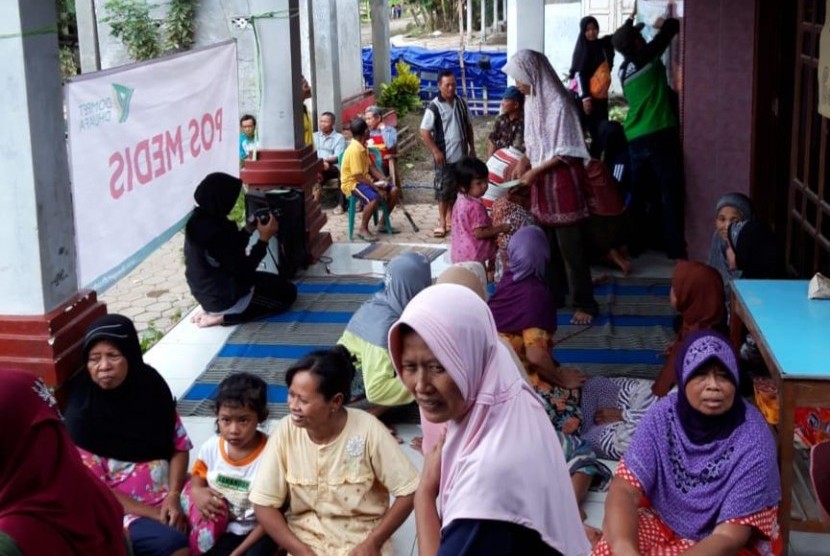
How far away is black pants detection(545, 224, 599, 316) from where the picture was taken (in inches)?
258

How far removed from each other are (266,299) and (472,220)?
4.93ft

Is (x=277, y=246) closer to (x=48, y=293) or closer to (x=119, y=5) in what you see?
(x=48, y=293)

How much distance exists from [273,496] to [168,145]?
9.44 ft

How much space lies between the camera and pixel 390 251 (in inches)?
342

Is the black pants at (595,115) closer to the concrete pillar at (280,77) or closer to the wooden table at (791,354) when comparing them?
the concrete pillar at (280,77)

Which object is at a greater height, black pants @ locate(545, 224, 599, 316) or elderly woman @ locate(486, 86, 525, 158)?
elderly woman @ locate(486, 86, 525, 158)

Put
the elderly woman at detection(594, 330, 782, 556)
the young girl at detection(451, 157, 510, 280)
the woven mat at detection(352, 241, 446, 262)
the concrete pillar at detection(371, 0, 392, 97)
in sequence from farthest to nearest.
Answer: the concrete pillar at detection(371, 0, 392, 97)
the woven mat at detection(352, 241, 446, 262)
the young girl at detection(451, 157, 510, 280)
the elderly woman at detection(594, 330, 782, 556)

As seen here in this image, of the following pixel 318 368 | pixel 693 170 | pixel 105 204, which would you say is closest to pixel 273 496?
pixel 318 368

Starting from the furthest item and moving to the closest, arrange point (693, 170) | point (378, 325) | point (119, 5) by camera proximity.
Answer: point (119, 5)
point (693, 170)
point (378, 325)

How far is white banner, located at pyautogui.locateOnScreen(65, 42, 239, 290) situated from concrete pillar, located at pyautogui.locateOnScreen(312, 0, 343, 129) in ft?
29.0

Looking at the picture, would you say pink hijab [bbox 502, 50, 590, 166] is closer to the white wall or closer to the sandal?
the sandal

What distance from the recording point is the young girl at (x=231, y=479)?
11.9ft

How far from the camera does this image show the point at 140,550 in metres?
3.57

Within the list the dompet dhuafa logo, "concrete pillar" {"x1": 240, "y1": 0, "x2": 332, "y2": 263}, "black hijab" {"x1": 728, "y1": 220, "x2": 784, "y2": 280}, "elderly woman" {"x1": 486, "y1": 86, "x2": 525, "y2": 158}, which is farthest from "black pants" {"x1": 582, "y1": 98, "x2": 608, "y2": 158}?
the dompet dhuafa logo
